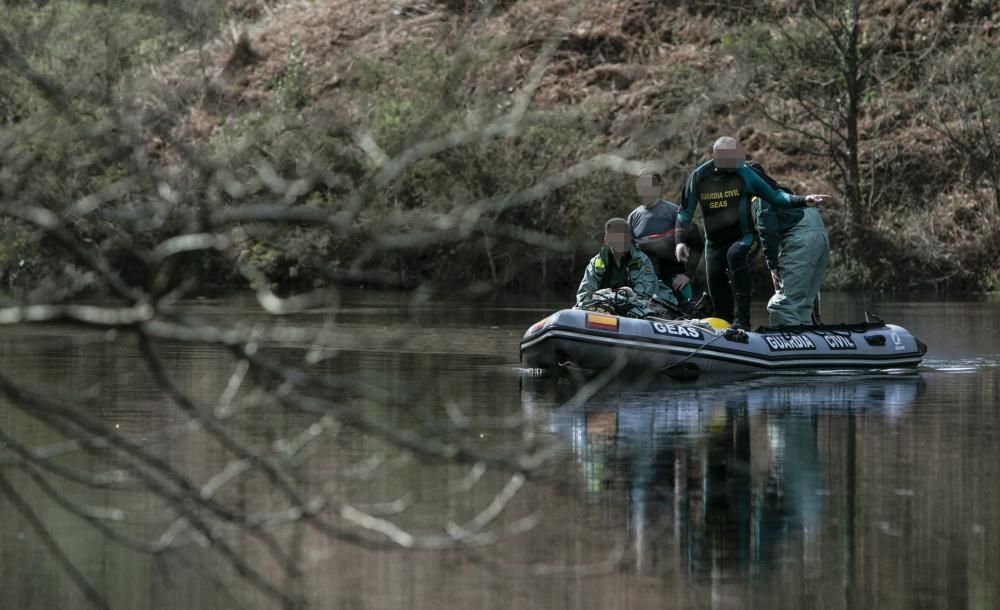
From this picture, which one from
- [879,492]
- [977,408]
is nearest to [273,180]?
[879,492]

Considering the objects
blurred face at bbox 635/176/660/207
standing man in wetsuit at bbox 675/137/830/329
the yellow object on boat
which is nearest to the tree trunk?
blurred face at bbox 635/176/660/207

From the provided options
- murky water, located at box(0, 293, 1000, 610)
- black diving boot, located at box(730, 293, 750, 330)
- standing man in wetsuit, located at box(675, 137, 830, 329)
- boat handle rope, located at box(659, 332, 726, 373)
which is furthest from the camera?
black diving boot, located at box(730, 293, 750, 330)

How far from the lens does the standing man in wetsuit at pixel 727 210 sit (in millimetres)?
17516

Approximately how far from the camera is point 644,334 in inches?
674

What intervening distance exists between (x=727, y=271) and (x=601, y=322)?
73.8 inches

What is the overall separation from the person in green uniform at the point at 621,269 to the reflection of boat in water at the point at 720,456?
3.97 ft

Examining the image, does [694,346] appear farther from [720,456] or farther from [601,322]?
[720,456]

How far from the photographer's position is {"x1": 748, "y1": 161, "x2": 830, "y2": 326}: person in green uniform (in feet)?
58.7

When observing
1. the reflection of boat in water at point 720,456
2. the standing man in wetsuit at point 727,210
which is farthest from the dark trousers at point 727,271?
the reflection of boat in water at point 720,456

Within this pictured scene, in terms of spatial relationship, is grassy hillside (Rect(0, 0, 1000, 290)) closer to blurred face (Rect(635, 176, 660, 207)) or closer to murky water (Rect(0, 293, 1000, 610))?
blurred face (Rect(635, 176, 660, 207))

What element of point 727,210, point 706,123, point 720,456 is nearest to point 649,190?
point 727,210

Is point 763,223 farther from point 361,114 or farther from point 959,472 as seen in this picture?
point 361,114

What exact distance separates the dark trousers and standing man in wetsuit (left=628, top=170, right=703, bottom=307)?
353mm

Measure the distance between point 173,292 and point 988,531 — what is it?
5291 mm
